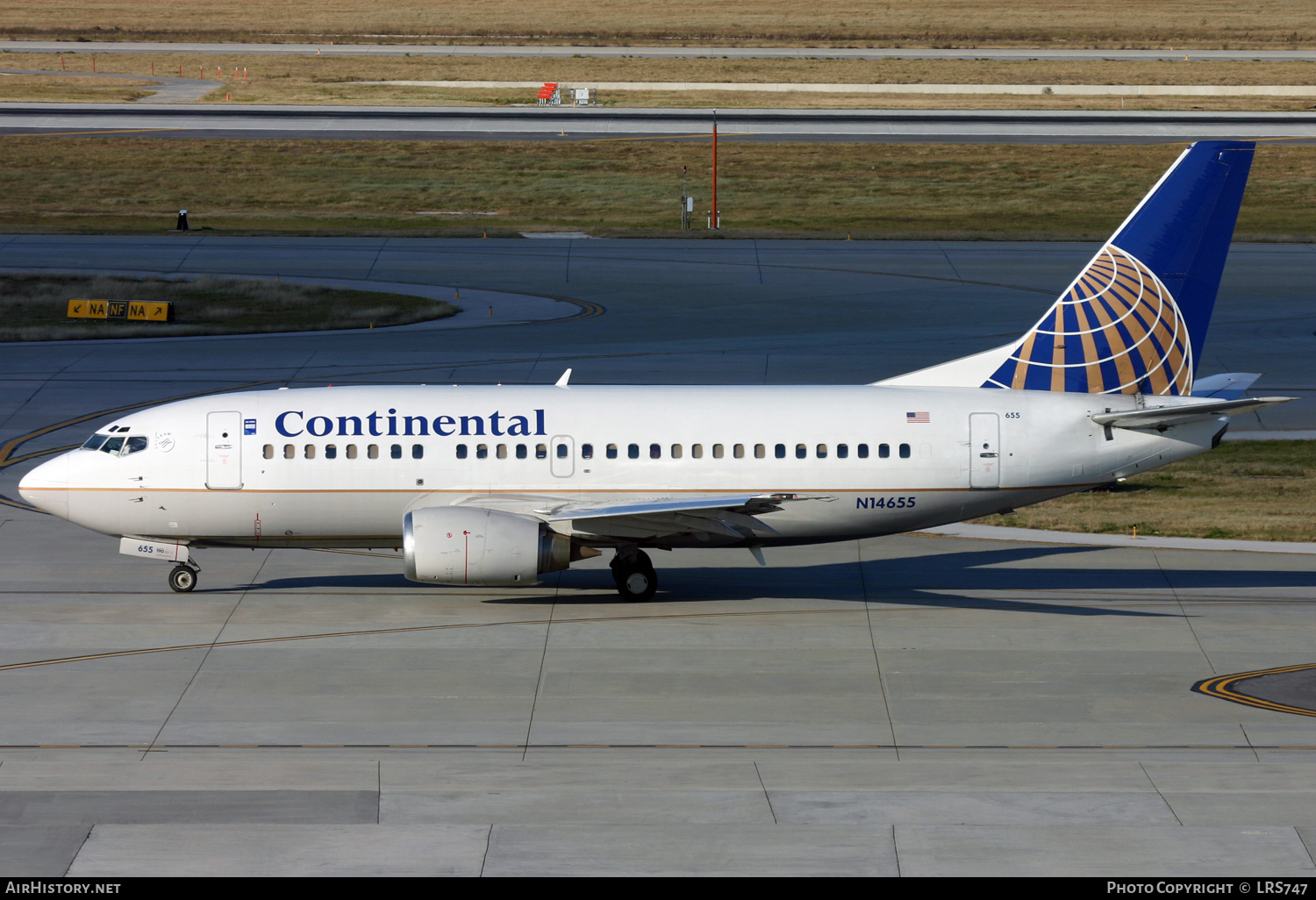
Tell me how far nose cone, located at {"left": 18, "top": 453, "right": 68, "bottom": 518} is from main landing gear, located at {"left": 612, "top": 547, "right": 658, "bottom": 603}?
9.91 meters

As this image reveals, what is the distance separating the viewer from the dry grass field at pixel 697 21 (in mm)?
146375

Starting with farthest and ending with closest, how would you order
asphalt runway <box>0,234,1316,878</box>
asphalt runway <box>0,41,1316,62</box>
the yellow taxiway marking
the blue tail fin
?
asphalt runway <box>0,41,1316,62</box>
the blue tail fin
the yellow taxiway marking
asphalt runway <box>0,234,1316,878</box>

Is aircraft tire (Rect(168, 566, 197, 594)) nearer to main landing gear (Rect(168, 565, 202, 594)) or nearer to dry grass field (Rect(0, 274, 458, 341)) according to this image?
main landing gear (Rect(168, 565, 202, 594))

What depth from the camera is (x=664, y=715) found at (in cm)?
2233

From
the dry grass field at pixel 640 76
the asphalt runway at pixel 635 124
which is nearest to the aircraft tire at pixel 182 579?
the asphalt runway at pixel 635 124

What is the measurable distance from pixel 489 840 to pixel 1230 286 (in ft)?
162

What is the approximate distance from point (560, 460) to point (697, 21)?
138m

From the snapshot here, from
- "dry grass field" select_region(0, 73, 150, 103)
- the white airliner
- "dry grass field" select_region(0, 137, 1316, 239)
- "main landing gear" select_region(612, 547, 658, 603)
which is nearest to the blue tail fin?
the white airliner

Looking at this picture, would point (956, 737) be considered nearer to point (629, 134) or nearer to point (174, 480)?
point (174, 480)

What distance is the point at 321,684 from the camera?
23484 millimetres

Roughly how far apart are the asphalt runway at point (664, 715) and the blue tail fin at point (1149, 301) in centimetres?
405

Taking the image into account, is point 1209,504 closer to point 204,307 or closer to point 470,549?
point 470,549

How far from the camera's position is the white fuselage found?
27438 mm
